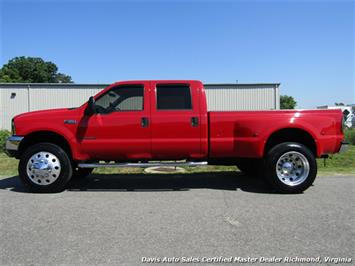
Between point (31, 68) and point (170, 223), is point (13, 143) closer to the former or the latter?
point (170, 223)

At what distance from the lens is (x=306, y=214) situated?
5.32m

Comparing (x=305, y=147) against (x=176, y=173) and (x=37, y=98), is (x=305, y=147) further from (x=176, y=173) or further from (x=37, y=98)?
(x=37, y=98)

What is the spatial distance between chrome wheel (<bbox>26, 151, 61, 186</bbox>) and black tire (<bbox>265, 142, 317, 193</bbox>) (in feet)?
12.7

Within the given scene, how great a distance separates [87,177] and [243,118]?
160 inches

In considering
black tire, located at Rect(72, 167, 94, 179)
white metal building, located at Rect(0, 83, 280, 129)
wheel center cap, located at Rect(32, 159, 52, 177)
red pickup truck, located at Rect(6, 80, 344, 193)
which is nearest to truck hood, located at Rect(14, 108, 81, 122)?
red pickup truck, located at Rect(6, 80, 344, 193)

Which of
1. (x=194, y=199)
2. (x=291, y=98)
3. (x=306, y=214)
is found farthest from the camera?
(x=291, y=98)

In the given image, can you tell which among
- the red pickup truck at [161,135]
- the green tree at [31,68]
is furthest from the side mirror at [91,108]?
the green tree at [31,68]

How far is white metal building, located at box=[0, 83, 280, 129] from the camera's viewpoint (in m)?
29.4

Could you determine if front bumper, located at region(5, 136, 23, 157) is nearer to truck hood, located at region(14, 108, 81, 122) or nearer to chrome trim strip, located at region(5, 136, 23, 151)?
chrome trim strip, located at region(5, 136, 23, 151)

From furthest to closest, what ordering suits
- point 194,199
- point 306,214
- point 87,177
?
point 87,177 < point 194,199 < point 306,214

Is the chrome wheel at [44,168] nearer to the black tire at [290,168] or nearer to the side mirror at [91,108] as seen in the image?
the side mirror at [91,108]

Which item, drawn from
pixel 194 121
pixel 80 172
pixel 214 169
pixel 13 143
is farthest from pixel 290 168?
pixel 13 143

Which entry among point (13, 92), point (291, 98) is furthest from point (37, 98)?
point (291, 98)

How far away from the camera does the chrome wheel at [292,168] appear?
6.77 m
